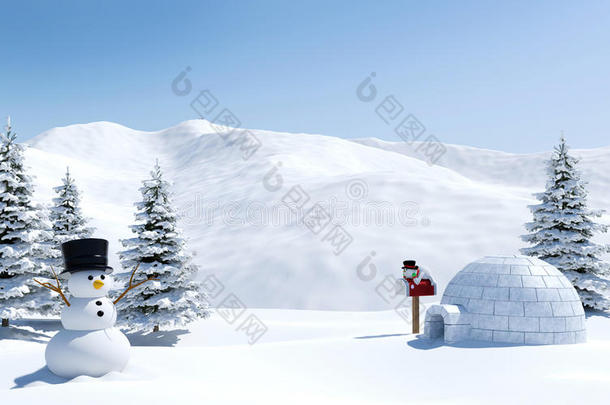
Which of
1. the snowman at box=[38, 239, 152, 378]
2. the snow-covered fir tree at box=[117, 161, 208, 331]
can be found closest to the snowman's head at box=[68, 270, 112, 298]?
the snowman at box=[38, 239, 152, 378]

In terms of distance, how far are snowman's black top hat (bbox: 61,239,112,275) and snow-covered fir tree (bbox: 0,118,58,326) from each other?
Answer: 8.92 metres

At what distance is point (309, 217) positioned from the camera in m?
37.5

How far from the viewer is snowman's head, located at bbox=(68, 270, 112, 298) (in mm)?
10758

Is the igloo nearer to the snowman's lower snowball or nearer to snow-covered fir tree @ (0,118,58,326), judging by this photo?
the snowman's lower snowball

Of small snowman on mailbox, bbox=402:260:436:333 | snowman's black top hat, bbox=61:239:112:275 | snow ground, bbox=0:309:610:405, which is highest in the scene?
snowman's black top hat, bbox=61:239:112:275

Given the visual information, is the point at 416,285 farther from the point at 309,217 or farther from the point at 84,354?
the point at 309,217

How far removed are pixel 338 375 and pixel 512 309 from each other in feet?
17.1

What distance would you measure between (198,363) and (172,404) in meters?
3.90

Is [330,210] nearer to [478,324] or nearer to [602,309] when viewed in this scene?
[602,309]

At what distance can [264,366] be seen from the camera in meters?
12.9

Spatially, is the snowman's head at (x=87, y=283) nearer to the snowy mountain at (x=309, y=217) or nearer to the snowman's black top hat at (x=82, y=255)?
the snowman's black top hat at (x=82, y=255)

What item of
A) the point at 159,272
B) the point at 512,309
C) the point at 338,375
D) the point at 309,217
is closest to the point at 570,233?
the point at 512,309

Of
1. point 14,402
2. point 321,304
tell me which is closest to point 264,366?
point 14,402

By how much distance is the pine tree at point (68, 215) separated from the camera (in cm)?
2336
